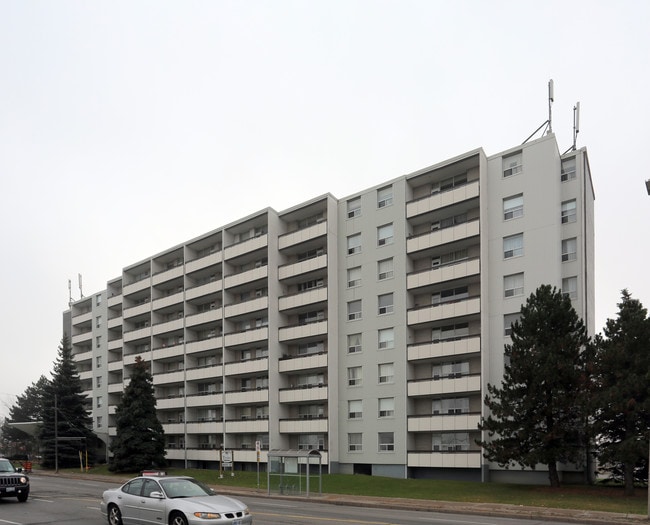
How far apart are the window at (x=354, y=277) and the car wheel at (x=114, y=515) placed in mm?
34569

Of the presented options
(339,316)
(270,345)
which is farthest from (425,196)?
(270,345)

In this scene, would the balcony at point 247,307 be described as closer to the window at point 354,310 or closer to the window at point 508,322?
the window at point 354,310

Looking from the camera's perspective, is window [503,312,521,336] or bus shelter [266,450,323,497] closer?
bus shelter [266,450,323,497]

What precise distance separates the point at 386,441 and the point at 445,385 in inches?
270

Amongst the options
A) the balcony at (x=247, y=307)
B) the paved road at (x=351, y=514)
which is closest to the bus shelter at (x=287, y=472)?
the paved road at (x=351, y=514)

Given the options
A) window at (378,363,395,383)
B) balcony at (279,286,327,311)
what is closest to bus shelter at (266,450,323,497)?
window at (378,363,395,383)

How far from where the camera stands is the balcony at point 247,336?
54.4m

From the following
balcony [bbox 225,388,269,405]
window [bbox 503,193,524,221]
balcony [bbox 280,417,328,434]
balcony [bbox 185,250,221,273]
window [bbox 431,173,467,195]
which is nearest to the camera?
window [bbox 503,193,524,221]

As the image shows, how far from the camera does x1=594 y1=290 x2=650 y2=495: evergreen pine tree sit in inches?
1141

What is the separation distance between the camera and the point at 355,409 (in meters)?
49.2

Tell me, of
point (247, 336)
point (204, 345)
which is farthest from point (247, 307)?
point (204, 345)

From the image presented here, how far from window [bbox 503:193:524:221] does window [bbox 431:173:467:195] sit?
391cm

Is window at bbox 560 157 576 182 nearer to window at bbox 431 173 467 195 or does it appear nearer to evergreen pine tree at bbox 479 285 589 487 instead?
window at bbox 431 173 467 195

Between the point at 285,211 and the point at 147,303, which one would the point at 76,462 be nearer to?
the point at 147,303
